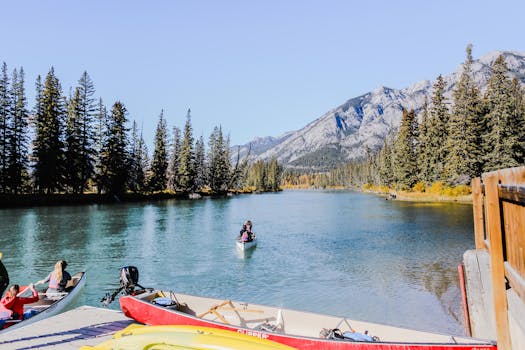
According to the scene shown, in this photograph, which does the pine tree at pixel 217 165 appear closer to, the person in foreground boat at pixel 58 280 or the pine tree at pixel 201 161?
the pine tree at pixel 201 161

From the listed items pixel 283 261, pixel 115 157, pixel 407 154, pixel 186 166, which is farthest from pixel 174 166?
pixel 283 261

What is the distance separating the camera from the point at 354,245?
28828 millimetres

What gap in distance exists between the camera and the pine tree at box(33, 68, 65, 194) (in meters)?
59.8

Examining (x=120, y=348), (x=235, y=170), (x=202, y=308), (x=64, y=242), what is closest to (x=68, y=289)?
(x=202, y=308)

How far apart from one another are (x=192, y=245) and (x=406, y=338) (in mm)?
21988

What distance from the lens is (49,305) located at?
12414 millimetres

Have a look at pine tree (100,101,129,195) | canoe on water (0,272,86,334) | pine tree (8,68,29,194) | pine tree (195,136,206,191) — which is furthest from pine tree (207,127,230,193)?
canoe on water (0,272,86,334)

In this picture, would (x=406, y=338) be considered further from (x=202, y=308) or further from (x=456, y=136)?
(x=456, y=136)

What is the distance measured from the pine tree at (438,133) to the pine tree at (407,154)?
8.50m

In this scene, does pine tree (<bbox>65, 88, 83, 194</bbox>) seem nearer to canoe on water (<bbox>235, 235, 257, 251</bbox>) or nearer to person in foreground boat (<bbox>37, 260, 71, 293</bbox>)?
canoe on water (<bbox>235, 235, 257, 251</bbox>)

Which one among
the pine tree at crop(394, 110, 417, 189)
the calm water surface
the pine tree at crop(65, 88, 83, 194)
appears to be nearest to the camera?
the calm water surface

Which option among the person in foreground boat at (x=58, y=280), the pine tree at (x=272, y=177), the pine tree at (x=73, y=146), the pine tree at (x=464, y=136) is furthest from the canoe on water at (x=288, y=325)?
the pine tree at (x=272, y=177)

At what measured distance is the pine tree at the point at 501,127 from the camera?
5597 cm

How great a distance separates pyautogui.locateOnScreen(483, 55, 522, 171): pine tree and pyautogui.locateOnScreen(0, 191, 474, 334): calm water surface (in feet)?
71.7
